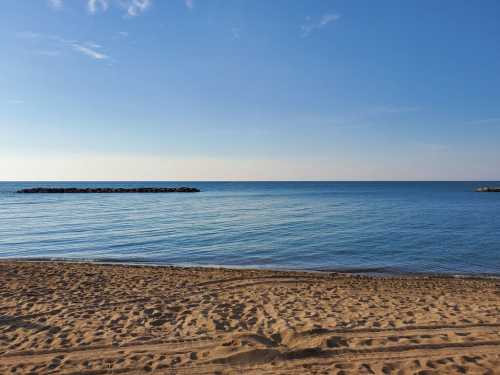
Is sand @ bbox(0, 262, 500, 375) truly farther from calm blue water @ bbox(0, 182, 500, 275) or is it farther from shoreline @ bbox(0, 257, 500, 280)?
calm blue water @ bbox(0, 182, 500, 275)

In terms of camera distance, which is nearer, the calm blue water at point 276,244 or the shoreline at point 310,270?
the shoreline at point 310,270

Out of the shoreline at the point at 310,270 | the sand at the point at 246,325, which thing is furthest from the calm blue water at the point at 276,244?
the sand at the point at 246,325

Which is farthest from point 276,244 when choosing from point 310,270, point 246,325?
point 246,325

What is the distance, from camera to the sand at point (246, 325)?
21.0 ft

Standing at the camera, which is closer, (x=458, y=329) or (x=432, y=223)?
(x=458, y=329)

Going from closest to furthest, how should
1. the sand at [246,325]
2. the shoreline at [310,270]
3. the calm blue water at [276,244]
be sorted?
the sand at [246,325] < the shoreline at [310,270] < the calm blue water at [276,244]

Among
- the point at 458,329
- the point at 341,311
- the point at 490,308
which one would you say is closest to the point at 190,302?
the point at 341,311

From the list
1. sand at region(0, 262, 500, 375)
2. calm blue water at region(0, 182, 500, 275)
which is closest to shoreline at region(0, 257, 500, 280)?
calm blue water at region(0, 182, 500, 275)

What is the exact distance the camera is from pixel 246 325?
27.0 ft

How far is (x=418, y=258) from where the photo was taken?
17609 millimetres

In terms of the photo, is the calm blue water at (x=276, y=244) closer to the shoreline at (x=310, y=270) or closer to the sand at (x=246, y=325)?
the shoreline at (x=310, y=270)

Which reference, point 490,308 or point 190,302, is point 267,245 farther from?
point 490,308

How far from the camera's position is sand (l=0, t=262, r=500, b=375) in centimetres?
639

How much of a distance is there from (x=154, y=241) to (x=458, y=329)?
18225mm
